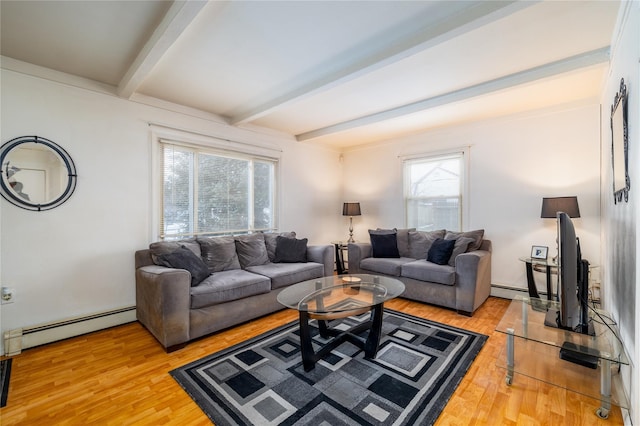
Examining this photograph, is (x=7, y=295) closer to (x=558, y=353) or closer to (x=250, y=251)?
(x=250, y=251)

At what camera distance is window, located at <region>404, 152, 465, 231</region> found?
423 centimetres

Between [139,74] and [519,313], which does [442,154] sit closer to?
[519,313]

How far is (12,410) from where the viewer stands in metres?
1.71

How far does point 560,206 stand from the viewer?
3.07m

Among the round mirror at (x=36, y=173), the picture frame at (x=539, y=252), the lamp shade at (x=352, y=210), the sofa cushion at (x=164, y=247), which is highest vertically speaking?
the round mirror at (x=36, y=173)

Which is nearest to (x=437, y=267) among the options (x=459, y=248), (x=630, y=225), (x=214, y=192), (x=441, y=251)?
(x=441, y=251)

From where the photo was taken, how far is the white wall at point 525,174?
3.23 m

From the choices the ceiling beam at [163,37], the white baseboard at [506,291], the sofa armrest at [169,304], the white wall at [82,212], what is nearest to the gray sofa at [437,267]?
the white baseboard at [506,291]

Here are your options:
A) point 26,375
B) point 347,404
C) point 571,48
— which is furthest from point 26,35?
point 571,48

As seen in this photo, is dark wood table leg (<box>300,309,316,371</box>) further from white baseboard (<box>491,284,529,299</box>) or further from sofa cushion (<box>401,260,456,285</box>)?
white baseboard (<box>491,284,529,299</box>)

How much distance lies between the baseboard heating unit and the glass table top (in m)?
1.87

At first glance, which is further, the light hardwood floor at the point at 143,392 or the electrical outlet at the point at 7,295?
the electrical outlet at the point at 7,295

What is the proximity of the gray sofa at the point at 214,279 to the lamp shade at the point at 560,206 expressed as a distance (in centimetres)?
258

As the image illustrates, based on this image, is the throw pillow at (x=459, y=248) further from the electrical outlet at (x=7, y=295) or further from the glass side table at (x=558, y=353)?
the electrical outlet at (x=7, y=295)
